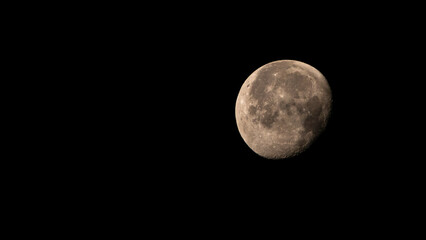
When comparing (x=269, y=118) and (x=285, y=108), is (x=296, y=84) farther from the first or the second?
(x=269, y=118)

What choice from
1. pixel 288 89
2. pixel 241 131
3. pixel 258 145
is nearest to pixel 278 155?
pixel 258 145

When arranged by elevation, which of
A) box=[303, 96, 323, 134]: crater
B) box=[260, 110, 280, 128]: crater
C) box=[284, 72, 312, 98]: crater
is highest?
box=[284, 72, 312, 98]: crater

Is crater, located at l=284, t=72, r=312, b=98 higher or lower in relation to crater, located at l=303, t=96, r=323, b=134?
higher

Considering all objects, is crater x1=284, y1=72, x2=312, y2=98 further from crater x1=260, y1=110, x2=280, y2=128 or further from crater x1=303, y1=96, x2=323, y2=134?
crater x1=260, y1=110, x2=280, y2=128

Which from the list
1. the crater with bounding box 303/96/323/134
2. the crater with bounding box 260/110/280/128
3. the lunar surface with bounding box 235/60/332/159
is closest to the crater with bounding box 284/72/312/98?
the lunar surface with bounding box 235/60/332/159

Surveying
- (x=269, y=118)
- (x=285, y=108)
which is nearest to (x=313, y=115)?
(x=285, y=108)

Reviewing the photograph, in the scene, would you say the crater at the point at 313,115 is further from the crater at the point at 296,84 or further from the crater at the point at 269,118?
the crater at the point at 269,118

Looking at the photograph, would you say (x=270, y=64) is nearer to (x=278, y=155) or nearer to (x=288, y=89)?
(x=288, y=89)

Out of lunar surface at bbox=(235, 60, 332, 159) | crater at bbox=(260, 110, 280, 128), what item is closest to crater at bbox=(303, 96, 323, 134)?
lunar surface at bbox=(235, 60, 332, 159)
